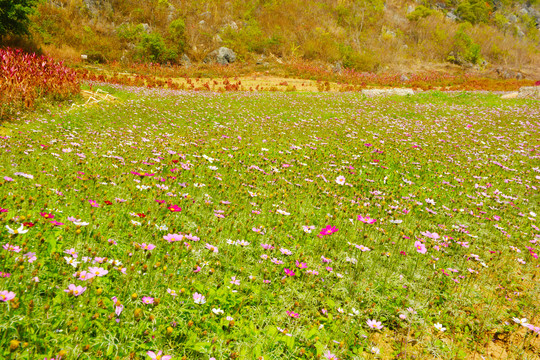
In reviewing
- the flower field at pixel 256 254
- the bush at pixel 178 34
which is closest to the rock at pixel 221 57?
the bush at pixel 178 34

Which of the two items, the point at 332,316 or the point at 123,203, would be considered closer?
the point at 332,316

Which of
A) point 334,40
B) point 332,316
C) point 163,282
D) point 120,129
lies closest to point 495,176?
point 332,316

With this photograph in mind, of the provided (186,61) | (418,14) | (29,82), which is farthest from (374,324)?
(418,14)

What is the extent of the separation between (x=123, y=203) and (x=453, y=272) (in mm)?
4323

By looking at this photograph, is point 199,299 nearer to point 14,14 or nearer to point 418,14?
point 14,14

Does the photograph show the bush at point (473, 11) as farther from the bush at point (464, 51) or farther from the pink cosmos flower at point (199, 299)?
the pink cosmos flower at point (199, 299)

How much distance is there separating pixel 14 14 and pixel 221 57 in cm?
2335

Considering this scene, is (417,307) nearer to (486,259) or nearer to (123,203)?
(486,259)

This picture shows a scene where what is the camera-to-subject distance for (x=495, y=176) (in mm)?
7613

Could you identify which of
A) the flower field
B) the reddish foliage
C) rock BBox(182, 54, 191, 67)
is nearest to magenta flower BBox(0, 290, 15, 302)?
the flower field

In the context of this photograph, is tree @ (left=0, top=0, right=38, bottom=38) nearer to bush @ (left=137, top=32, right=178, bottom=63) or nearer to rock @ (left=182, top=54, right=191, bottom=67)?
bush @ (left=137, top=32, right=178, bottom=63)

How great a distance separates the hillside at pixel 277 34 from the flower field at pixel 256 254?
22.3 metres

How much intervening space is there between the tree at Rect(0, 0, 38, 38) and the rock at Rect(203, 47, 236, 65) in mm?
21111

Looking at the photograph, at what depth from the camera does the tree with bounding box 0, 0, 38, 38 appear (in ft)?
56.7
